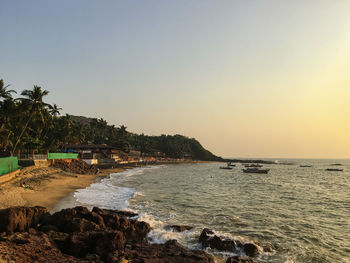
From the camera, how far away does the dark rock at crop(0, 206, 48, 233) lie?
Answer: 454 inches

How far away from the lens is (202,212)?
22.7 metres

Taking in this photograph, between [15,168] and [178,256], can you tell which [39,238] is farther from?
[15,168]

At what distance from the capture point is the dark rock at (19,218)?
1152cm

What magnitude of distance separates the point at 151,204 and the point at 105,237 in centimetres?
1511

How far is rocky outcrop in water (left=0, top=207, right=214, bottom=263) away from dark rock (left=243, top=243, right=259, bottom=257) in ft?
9.24

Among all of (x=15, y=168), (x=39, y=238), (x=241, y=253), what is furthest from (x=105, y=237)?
(x=15, y=168)

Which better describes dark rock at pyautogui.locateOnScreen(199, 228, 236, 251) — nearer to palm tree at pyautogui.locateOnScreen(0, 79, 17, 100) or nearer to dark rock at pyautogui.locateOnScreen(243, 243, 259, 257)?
dark rock at pyautogui.locateOnScreen(243, 243, 259, 257)

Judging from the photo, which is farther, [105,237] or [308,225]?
[308,225]

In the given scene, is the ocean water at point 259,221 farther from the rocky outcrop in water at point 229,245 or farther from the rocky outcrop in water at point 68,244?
the rocky outcrop in water at point 68,244

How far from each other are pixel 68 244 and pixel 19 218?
3.21 m

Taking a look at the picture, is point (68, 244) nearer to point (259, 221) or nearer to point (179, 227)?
point (179, 227)

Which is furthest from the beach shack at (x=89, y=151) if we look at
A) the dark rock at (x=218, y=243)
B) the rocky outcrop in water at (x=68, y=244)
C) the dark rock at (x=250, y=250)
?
the dark rock at (x=250, y=250)

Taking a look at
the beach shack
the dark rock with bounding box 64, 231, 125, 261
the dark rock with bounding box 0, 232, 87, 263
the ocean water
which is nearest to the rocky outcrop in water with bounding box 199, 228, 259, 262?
the ocean water

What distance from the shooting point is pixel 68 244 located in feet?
35.9
